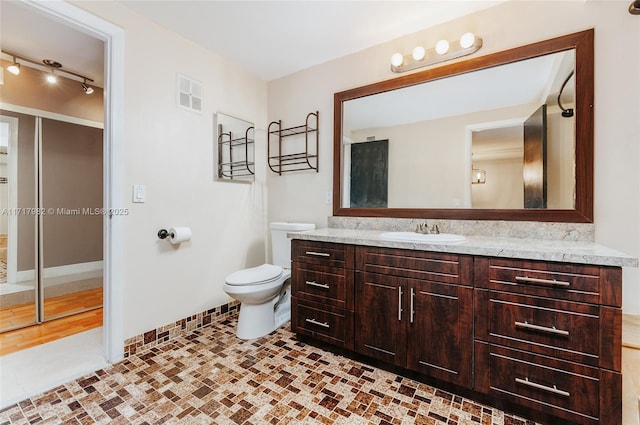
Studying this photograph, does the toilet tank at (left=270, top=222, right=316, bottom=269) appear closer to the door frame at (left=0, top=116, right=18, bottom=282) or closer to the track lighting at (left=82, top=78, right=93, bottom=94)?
the door frame at (left=0, top=116, right=18, bottom=282)

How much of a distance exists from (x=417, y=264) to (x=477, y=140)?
1.00m

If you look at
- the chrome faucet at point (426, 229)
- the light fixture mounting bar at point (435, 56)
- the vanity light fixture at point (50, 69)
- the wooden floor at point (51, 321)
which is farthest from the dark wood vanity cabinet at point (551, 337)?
the vanity light fixture at point (50, 69)

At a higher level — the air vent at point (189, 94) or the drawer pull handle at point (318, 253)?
the air vent at point (189, 94)

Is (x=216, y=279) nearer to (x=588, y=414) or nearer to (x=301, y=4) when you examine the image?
(x=301, y=4)

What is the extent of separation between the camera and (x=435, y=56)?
2033 mm

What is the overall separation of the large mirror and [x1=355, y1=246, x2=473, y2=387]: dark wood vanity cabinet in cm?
60

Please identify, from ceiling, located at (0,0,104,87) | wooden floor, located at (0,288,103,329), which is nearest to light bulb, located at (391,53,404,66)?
ceiling, located at (0,0,104,87)

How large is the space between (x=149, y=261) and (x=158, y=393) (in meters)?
0.89

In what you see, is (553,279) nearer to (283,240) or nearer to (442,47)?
(442,47)

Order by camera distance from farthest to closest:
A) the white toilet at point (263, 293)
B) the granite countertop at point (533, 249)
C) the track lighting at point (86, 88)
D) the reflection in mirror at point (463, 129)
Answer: the track lighting at point (86, 88), the white toilet at point (263, 293), the reflection in mirror at point (463, 129), the granite countertop at point (533, 249)

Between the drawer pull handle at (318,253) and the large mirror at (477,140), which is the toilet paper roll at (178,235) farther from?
the large mirror at (477,140)

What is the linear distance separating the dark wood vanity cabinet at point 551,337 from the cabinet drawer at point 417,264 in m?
0.07

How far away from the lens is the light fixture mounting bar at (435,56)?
6.24 feet

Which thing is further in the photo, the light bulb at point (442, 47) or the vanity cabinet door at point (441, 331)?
the light bulb at point (442, 47)
